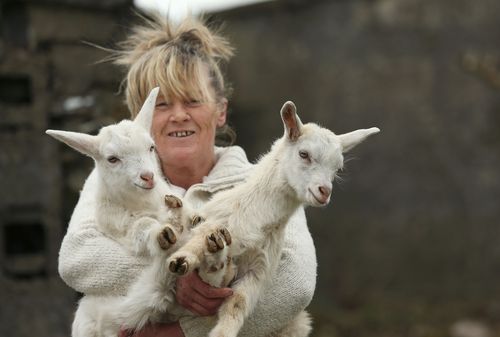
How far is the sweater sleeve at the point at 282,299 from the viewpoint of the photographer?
386cm

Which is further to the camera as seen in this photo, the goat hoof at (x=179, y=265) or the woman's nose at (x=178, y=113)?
→ the woman's nose at (x=178, y=113)

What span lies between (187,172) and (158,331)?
97cm

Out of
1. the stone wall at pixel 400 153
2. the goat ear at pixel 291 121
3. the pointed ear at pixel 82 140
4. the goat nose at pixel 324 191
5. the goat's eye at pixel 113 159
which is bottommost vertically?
the stone wall at pixel 400 153

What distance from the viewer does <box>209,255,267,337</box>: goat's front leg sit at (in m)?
3.58

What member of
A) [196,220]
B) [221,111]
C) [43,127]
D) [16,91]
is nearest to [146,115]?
[196,220]

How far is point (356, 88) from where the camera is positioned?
34.7ft

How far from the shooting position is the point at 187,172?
4.57 m

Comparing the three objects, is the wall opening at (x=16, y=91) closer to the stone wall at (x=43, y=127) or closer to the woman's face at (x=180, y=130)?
the stone wall at (x=43, y=127)

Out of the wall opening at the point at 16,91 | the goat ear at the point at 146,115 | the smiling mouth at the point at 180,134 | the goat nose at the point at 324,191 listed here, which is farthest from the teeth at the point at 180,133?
the wall opening at the point at 16,91

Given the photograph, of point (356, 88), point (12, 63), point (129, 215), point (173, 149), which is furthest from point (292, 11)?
point (129, 215)

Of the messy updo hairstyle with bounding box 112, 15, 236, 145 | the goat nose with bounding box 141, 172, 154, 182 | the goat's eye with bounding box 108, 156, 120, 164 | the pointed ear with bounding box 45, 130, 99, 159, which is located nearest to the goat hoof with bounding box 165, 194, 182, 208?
the goat nose with bounding box 141, 172, 154, 182

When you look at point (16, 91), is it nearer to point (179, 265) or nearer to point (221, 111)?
point (221, 111)

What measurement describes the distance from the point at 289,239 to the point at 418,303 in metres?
6.50

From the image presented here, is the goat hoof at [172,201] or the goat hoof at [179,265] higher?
the goat hoof at [172,201]
